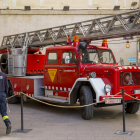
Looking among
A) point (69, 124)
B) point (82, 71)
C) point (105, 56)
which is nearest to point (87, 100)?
point (69, 124)

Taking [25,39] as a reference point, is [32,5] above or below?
above

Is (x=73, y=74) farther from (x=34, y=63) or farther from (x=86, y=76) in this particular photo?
(x=34, y=63)

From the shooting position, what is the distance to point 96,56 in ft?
29.7

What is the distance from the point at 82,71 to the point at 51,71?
1516 millimetres

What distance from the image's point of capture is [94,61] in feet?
29.3

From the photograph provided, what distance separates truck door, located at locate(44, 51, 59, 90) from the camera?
9367 millimetres

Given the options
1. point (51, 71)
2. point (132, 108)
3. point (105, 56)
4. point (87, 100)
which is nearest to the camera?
point (87, 100)

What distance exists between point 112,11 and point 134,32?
41.4 feet

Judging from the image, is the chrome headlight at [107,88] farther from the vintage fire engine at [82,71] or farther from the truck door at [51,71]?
the truck door at [51,71]

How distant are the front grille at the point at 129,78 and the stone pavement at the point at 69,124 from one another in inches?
46.2

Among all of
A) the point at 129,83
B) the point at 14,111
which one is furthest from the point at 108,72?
the point at 14,111

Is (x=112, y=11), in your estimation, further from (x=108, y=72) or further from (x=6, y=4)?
(x=108, y=72)

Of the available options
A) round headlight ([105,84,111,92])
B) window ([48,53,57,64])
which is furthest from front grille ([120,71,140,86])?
window ([48,53,57,64])

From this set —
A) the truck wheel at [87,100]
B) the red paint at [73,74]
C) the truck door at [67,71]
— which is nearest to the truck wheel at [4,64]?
the red paint at [73,74]
